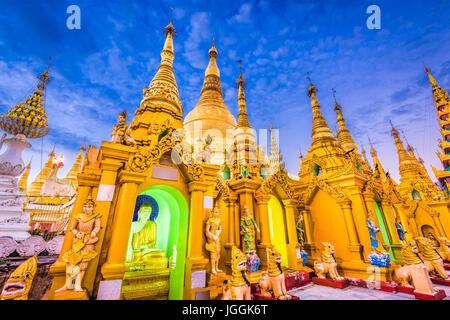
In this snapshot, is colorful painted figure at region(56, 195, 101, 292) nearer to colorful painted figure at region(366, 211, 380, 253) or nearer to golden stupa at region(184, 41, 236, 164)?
colorful painted figure at region(366, 211, 380, 253)

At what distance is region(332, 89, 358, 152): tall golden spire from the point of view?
16594mm

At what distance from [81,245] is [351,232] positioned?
1053 centimetres

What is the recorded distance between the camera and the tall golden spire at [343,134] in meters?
16.6

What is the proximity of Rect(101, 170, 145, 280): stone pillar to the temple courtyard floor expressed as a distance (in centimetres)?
580

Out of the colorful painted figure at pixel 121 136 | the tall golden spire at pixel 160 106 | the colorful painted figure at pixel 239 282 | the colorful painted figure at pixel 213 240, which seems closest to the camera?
the colorful painted figure at pixel 239 282

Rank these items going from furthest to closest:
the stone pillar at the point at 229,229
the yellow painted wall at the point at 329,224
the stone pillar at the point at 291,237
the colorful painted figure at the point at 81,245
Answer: the yellow painted wall at the point at 329,224 < the stone pillar at the point at 291,237 < the stone pillar at the point at 229,229 < the colorful painted figure at the point at 81,245

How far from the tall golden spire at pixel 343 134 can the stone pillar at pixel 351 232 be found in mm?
8767

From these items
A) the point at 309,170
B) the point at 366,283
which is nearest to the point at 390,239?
the point at 366,283

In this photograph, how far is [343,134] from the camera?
57.1ft

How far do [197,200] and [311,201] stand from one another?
7.66 m

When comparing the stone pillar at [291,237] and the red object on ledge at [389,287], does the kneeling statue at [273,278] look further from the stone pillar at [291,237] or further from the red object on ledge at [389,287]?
the red object on ledge at [389,287]

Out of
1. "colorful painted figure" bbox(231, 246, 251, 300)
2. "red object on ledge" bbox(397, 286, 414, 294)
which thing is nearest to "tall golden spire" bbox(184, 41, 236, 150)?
"colorful painted figure" bbox(231, 246, 251, 300)

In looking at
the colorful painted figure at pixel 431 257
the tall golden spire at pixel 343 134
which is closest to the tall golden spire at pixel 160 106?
the colorful painted figure at pixel 431 257
